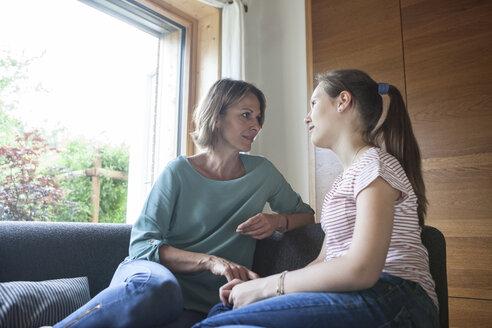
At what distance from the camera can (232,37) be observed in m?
2.88

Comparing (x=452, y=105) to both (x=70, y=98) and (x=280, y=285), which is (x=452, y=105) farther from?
(x=70, y=98)

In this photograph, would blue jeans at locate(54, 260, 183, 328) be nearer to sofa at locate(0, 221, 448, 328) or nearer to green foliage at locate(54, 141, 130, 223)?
sofa at locate(0, 221, 448, 328)

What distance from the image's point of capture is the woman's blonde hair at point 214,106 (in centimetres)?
173

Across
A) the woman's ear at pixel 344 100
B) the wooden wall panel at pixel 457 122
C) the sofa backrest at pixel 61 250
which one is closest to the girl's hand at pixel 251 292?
the woman's ear at pixel 344 100

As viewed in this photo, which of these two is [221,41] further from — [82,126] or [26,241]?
[26,241]

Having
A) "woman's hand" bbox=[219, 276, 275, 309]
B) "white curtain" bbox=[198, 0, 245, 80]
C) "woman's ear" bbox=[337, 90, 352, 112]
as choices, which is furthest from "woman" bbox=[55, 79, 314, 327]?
"white curtain" bbox=[198, 0, 245, 80]

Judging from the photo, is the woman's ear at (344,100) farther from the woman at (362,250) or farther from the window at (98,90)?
the window at (98,90)

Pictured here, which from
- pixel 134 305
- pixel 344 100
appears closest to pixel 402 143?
pixel 344 100

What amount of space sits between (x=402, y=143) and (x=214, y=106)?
802 millimetres

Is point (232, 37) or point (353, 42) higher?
point (232, 37)

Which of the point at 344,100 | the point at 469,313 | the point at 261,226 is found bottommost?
the point at 469,313

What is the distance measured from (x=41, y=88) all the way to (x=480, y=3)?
7.80ft

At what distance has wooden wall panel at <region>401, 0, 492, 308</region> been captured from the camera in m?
1.99

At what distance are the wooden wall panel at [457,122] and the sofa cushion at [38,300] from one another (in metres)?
1.68
